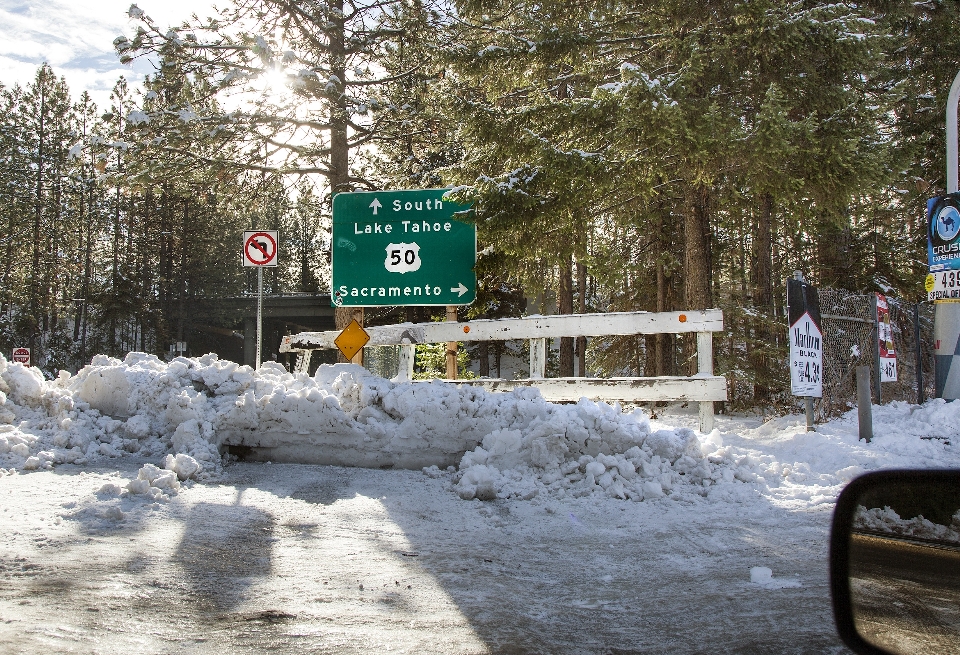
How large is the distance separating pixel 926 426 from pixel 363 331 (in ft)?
25.6

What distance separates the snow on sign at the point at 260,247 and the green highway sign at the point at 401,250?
1.20 metres

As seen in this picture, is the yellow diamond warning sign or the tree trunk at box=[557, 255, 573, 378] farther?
the tree trunk at box=[557, 255, 573, 378]

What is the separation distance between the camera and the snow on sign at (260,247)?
12.7 meters

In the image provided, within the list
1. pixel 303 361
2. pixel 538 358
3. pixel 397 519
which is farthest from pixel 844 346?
pixel 397 519

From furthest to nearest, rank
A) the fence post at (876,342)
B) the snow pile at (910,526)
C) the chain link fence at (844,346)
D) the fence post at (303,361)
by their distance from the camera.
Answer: the fence post at (303,361) → the fence post at (876,342) → the chain link fence at (844,346) → the snow pile at (910,526)

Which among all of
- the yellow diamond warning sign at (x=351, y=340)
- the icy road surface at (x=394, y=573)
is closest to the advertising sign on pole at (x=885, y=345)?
the icy road surface at (x=394, y=573)

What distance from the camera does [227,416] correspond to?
7.68m

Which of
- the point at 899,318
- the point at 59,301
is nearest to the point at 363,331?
the point at 899,318

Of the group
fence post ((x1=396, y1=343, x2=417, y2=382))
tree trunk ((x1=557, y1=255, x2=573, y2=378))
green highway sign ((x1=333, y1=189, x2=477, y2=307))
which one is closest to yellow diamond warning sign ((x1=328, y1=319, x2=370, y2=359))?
fence post ((x1=396, y1=343, x2=417, y2=382))

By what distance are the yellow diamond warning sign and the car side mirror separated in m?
8.87

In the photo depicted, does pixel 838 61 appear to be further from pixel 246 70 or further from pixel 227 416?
pixel 246 70

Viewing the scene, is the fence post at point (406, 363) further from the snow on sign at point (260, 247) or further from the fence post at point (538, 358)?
the snow on sign at point (260, 247)

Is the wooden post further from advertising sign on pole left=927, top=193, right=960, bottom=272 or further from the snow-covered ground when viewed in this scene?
advertising sign on pole left=927, top=193, right=960, bottom=272

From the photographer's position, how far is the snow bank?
22.1ft
